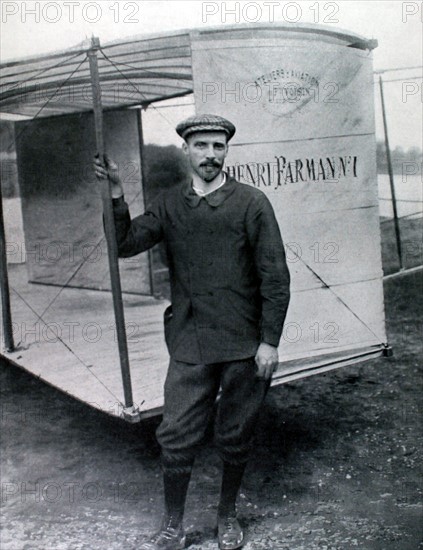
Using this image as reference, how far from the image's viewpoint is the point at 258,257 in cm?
296

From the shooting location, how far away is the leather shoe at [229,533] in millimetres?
3135

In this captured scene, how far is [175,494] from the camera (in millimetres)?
3135

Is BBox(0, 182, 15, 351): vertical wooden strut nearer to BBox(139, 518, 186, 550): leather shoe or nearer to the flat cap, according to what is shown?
BBox(139, 518, 186, 550): leather shoe

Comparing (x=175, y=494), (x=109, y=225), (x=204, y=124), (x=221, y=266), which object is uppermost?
(x=204, y=124)

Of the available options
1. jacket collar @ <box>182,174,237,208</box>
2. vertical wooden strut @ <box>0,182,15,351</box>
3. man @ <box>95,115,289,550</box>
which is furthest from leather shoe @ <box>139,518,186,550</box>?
vertical wooden strut @ <box>0,182,15,351</box>

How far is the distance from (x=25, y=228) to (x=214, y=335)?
4852 mm

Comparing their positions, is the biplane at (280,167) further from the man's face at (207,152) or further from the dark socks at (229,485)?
the dark socks at (229,485)

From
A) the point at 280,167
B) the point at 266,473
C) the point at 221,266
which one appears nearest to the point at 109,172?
the point at 221,266

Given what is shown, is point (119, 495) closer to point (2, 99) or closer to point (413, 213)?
point (2, 99)

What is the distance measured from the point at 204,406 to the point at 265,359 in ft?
1.22

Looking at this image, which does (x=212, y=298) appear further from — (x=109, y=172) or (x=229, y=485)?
(x=229, y=485)

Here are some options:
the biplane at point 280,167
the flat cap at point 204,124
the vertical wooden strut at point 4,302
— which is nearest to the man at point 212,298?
the flat cap at point 204,124

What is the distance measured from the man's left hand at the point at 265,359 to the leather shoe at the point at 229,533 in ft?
2.56

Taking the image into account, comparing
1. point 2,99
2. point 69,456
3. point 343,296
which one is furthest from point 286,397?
point 2,99
